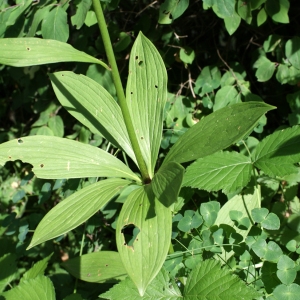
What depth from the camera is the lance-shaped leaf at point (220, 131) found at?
1327 millimetres

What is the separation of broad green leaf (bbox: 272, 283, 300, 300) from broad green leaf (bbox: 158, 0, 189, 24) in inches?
44.7

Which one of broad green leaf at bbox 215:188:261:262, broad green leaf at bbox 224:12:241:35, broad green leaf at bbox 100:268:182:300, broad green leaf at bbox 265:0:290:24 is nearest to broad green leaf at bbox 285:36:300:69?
broad green leaf at bbox 265:0:290:24

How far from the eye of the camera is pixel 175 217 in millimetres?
1651

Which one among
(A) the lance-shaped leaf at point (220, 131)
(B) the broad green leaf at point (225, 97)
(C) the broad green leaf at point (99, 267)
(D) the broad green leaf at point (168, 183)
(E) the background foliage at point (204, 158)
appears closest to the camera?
(D) the broad green leaf at point (168, 183)

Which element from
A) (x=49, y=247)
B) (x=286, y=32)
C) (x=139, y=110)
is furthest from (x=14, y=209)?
(x=286, y=32)

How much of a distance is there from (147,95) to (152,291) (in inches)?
30.2

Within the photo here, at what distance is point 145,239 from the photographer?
129 cm

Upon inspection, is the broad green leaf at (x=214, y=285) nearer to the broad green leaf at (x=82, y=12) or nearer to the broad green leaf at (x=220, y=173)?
the broad green leaf at (x=220, y=173)

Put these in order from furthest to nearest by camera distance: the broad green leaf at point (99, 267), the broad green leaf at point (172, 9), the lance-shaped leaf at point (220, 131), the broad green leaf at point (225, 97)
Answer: the broad green leaf at point (225, 97), the broad green leaf at point (172, 9), the broad green leaf at point (99, 267), the lance-shaped leaf at point (220, 131)

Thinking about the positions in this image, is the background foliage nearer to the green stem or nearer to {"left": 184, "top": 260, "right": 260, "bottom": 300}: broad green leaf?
{"left": 184, "top": 260, "right": 260, "bottom": 300}: broad green leaf

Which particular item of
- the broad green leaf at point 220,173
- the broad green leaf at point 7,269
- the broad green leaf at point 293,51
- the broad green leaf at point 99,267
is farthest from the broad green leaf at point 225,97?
the broad green leaf at point 7,269

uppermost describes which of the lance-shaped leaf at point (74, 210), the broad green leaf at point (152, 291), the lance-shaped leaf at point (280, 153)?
the lance-shaped leaf at point (74, 210)

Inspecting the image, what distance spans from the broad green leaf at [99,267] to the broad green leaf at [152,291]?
9.4 inches

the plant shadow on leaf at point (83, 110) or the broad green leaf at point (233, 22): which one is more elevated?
the broad green leaf at point (233, 22)
